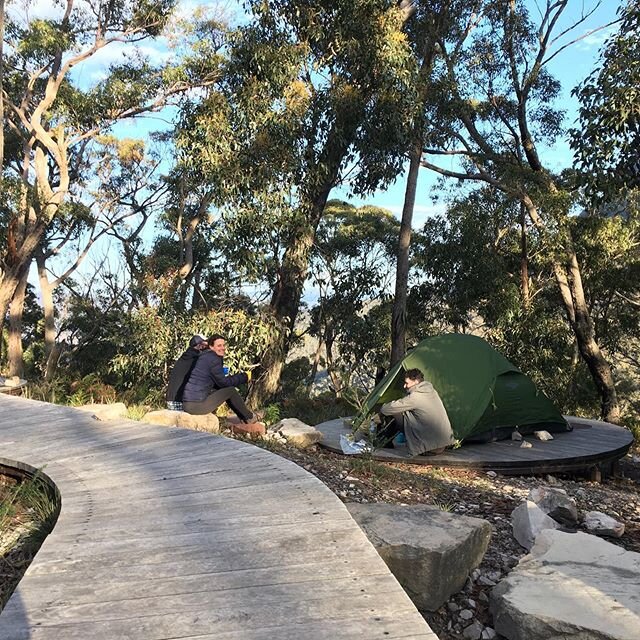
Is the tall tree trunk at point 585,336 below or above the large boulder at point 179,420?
above

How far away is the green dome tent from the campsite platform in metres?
0.27

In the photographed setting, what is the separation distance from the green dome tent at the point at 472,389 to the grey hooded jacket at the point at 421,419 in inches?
30.3

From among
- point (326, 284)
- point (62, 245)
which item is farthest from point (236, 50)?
point (62, 245)

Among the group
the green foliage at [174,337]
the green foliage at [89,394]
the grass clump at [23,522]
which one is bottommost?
the grass clump at [23,522]

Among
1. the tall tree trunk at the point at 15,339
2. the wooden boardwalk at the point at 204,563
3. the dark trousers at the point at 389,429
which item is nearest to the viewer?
the wooden boardwalk at the point at 204,563

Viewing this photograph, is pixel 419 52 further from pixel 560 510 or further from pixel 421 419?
pixel 560 510

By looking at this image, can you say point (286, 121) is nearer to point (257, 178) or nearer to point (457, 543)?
point (257, 178)

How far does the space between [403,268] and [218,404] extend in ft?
23.6

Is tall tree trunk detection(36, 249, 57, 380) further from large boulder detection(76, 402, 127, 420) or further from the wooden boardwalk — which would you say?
the wooden boardwalk

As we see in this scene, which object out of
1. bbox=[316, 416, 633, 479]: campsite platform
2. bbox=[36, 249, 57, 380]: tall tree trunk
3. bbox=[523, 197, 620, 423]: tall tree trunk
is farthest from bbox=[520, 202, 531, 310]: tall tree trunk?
bbox=[36, 249, 57, 380]: tall tree trunk

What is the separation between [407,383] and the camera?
722 cm

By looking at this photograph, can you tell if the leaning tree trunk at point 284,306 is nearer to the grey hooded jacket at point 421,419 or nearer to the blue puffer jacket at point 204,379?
the blue puffer jacket at point 204,379

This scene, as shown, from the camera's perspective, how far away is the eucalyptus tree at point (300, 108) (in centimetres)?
1045

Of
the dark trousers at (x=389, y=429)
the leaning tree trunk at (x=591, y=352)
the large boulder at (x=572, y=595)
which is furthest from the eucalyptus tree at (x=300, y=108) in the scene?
the large boulder at (x=572, y=595)
